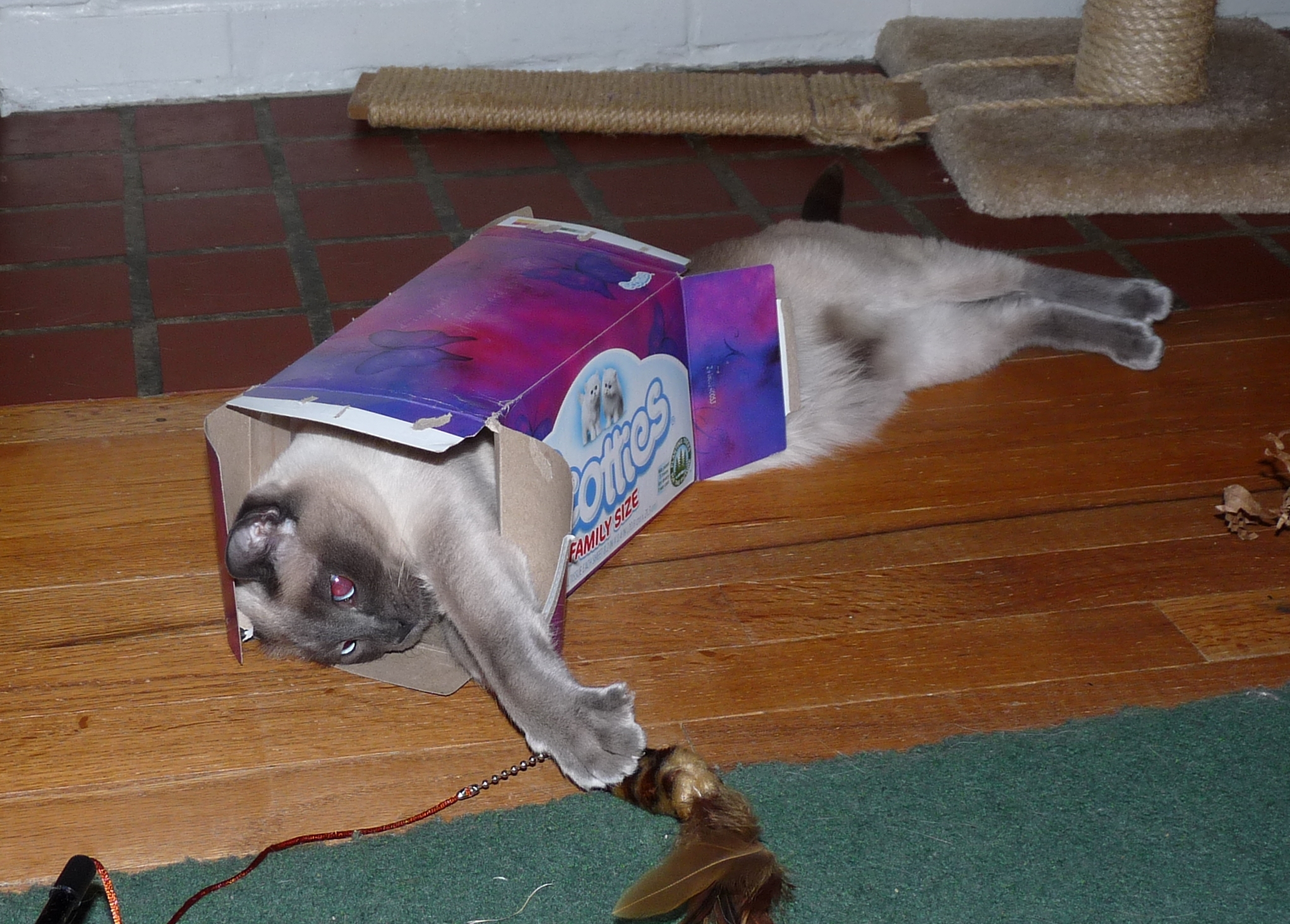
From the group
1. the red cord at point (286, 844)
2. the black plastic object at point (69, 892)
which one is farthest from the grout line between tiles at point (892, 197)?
the black plastic object at point (69, 892)

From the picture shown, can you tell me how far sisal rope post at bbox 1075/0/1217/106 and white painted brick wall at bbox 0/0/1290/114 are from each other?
0.62m

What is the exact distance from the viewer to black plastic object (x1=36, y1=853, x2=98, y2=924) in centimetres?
104

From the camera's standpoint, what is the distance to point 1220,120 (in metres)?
2.74

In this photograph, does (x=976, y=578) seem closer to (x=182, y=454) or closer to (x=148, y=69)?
(x=182, y=454)

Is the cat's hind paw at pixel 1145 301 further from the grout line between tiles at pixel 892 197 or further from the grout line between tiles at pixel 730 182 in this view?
the grout line between tiles at pixel 730 182

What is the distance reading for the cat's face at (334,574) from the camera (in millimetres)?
1424

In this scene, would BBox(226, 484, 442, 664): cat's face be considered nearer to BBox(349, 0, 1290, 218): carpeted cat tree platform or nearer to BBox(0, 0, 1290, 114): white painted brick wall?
BBox(349, 0, 1290, 218): carpeted cat tree platform

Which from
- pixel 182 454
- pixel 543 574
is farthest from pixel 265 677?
pixel 182 454

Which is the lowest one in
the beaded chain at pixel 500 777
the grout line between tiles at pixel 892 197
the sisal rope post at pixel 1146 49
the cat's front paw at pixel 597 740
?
the beaded chain at pixel 500 777

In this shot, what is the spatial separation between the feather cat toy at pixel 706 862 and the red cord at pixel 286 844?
0.23 metres

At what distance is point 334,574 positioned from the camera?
1430 millimetres

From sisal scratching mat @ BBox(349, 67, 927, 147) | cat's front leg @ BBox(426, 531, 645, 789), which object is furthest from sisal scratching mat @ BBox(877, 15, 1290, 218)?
cat's front leg @ BBox(426, 531, 645, 789)

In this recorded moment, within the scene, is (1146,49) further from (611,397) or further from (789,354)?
(611,397)

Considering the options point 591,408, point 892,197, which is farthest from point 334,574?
point 892,197
